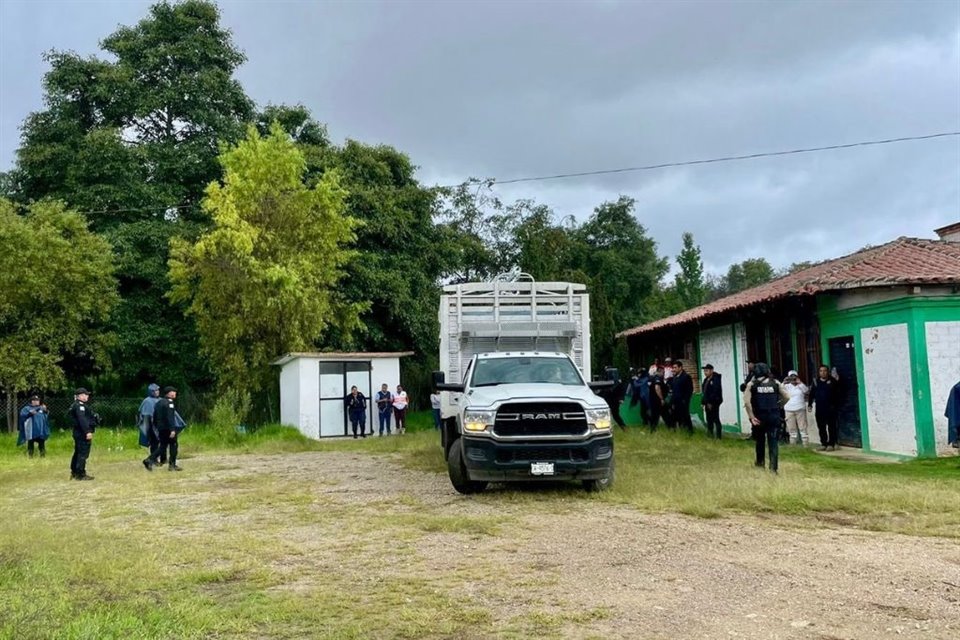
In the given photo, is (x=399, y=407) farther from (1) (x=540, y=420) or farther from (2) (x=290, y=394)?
(1) (x=540, y=420)

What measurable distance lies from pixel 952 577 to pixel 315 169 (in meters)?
27.2

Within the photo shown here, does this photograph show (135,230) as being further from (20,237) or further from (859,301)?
(859,301)

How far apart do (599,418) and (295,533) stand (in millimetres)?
4085

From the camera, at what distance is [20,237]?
25.1 meters

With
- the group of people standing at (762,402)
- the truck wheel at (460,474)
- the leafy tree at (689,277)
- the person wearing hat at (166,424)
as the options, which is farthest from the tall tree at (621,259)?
the truck wheel at (460,474)

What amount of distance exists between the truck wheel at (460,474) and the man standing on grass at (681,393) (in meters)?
10.1

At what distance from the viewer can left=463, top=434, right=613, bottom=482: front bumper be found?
34.9ft

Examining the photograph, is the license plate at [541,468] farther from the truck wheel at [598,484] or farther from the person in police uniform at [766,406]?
the person in police uniform at [766,406]

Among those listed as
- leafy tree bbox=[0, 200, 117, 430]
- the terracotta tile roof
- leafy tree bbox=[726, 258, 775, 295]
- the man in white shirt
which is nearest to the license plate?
the terracotta tile roof

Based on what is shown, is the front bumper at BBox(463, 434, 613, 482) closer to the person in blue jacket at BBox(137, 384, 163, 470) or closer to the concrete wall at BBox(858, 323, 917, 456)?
the concrete wall at BBox(858, 323, 917, 456)

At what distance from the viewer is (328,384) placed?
24.3 meters

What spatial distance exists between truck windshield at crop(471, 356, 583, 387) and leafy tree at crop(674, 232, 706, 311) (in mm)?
30781

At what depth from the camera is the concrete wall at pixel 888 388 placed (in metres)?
14.9

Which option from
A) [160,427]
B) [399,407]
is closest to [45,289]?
[399,407]
